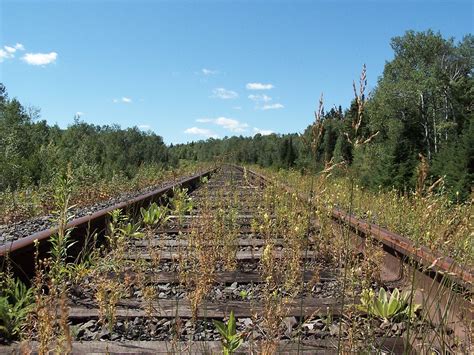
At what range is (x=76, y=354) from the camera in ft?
6.33

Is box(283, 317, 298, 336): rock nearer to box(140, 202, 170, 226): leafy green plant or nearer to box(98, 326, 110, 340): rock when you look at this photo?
box(98, 326, 110, 340): rock

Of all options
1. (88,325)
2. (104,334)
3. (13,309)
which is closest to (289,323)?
(104,334)

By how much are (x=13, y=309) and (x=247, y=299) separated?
4.40 ft

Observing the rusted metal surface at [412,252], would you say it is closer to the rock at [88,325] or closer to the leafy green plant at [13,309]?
the rock at [88,325]

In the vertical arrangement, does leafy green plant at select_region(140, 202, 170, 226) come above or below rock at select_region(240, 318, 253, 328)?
above

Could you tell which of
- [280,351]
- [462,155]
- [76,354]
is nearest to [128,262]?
[76,354]

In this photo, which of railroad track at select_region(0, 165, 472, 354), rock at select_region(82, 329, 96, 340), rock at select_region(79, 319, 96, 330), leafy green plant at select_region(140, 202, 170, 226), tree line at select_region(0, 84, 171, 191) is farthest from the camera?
tree line at select_region(0, 84, 171, 191)

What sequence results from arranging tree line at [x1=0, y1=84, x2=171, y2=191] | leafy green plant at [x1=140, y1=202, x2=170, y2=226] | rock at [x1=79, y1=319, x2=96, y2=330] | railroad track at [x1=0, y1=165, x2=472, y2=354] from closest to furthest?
railroad track at [x1=0, y1=165, x2=472, y2=354] → rock at [x1=79, y1=319, x2=96, y2=330] → leafy green plant at [x1=140, y1=202, x2=170, y2=226] → tree line at [x1=0, y1=84, x2=171, y2=191]

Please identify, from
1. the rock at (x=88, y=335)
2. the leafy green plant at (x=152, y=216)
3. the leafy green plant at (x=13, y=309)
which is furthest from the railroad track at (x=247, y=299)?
the leafy green plant at (x=152, y=216)

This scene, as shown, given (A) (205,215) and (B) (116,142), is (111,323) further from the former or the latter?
(B) (116,142)

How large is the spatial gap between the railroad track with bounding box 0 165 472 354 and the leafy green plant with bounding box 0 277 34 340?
19 cm

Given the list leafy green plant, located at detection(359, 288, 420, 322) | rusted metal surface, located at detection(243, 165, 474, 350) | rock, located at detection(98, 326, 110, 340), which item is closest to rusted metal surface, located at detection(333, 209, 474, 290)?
rusted metal surface, located at detection(243, 165, 474, 350)

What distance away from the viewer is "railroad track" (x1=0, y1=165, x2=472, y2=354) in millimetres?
1916

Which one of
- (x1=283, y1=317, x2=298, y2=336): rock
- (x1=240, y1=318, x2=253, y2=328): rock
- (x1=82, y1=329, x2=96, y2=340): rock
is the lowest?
(x1=82, y1=329, x2=96, y2=340): rock
